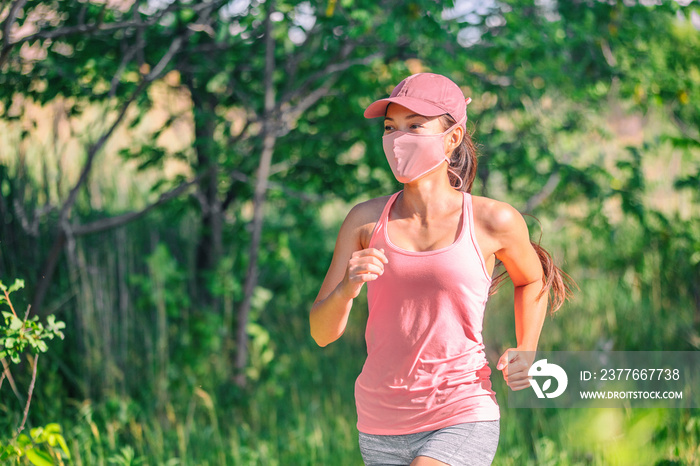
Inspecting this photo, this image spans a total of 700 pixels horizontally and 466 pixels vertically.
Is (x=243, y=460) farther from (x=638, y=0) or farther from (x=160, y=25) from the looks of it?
(x=638, y=0)

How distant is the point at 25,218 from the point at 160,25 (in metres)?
1.42

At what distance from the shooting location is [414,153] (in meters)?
1.96

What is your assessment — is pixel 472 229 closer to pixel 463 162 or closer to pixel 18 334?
pixel 463 162

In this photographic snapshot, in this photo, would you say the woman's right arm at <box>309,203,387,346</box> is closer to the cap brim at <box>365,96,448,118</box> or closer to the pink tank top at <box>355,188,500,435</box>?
the pink tank top at <box>355,188,500,435</box>

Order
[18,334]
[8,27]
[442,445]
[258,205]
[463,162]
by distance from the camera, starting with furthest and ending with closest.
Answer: [258,205] → [8,27] → [18,334] → [463,162] → [442,445]

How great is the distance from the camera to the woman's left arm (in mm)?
1974

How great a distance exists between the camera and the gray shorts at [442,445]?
6.06 feet

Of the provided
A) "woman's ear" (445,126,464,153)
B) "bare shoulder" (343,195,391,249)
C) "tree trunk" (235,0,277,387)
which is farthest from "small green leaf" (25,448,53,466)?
"tree trunk" (235,0,277,387)

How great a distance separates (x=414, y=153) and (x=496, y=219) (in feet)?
1.02

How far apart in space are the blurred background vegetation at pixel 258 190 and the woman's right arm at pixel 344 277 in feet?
5.13

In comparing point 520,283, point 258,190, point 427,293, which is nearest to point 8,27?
point 258,190

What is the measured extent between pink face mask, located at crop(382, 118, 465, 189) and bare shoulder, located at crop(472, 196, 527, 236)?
0.19m

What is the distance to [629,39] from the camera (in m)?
4.68

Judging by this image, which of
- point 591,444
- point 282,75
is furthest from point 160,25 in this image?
point 591,444
